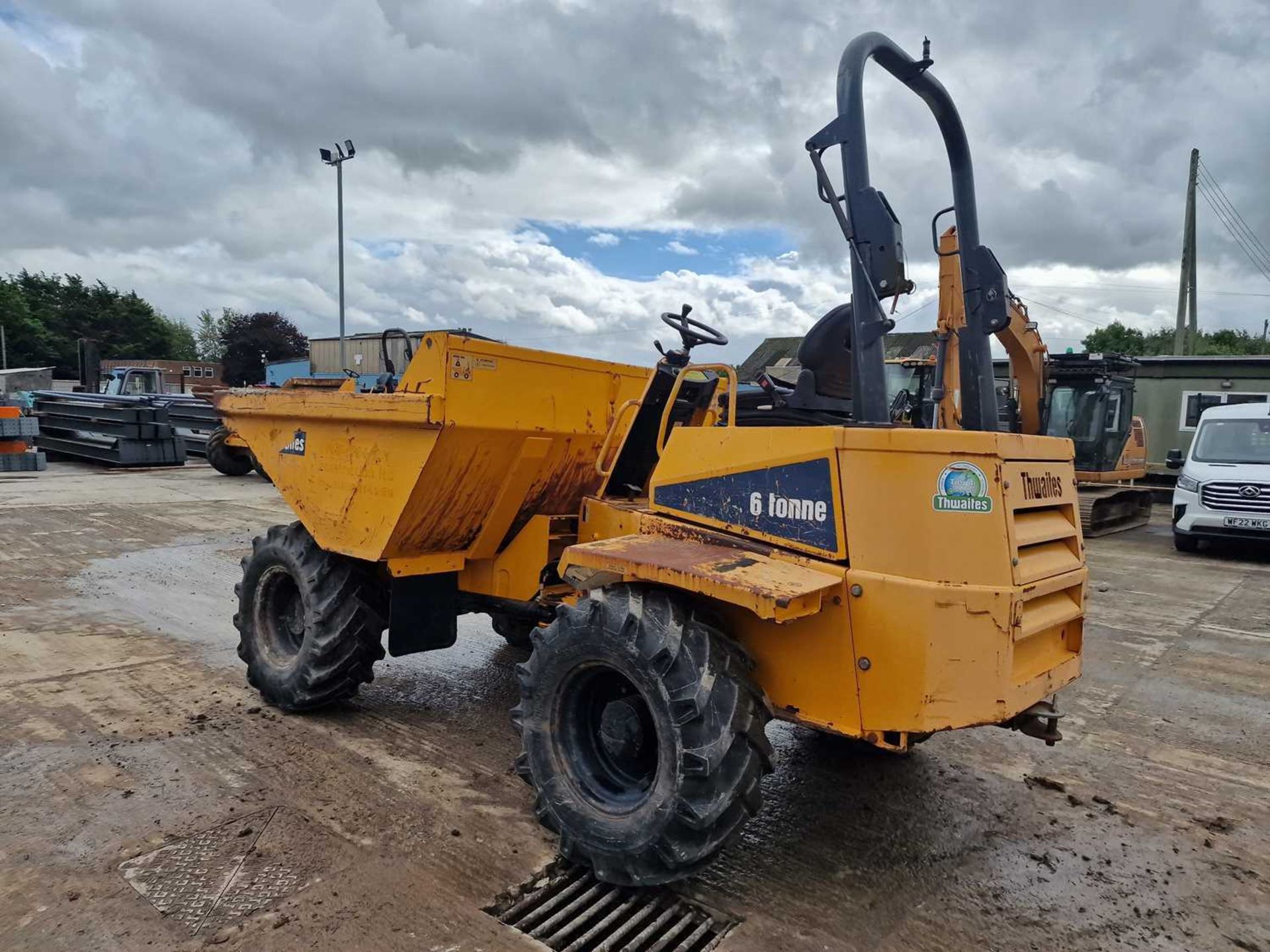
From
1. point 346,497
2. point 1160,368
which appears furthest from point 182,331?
point 346,497

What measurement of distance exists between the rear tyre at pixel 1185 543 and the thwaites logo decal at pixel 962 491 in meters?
10.5

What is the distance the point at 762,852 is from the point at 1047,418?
13.1m

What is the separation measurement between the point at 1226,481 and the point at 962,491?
32.9 ft

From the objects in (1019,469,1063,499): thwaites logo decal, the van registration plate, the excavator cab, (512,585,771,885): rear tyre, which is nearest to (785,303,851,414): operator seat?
(1019,469,1063,499): thwaites logo decal

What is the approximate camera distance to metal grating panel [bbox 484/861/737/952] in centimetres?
272

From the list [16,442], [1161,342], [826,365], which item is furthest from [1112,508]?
[1161,342]

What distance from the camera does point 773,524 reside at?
3.05 meters

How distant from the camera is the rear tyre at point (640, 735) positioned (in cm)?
277

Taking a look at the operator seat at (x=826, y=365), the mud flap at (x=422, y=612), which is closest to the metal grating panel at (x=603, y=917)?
the mud flap at (x=422, y=612)

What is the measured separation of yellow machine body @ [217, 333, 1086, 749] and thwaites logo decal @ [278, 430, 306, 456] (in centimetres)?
7

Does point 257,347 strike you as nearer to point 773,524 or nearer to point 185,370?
point 185,370

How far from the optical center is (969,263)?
369 centimetres

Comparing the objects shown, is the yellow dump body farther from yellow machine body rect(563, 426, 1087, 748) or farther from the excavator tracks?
the excavator tracks

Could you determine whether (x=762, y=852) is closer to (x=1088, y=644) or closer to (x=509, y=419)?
(x=509, y=419)
